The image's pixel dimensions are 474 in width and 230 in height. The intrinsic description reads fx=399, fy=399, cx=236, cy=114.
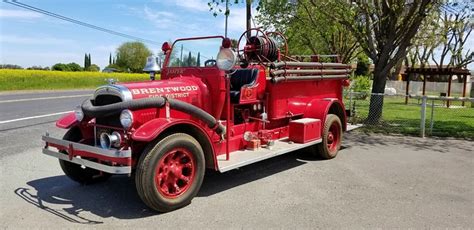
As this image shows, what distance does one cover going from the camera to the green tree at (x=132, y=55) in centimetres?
6688

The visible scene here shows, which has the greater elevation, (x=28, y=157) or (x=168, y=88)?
(x=168, y=88)

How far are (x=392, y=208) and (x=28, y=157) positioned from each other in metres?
5.82

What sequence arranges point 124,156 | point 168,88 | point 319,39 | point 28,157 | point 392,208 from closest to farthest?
point 124,156 → point 392,208 → point 168,88 → point 28,157 → point 319,39

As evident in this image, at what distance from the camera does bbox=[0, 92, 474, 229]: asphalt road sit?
419 cm

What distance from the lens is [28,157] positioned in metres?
6.83

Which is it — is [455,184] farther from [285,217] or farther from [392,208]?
[285,217]

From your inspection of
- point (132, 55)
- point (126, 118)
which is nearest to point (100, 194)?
point (126, 118)

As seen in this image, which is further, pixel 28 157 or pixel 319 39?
pixel 319 39

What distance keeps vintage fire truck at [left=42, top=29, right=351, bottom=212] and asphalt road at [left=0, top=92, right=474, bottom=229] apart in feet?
1.12

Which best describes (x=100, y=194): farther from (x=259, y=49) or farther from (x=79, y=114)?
(x=259, y=49)

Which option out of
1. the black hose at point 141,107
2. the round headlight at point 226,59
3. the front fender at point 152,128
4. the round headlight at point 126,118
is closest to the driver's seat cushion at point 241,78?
the round headlight at point 226,59

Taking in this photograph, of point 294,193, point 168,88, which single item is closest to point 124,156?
A: point 168,88

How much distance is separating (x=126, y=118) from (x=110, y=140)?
1.01 feet

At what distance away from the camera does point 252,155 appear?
18.4 ft
